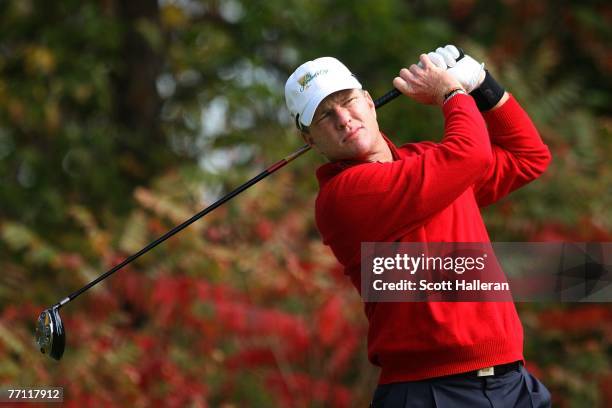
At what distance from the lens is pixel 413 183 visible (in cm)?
264

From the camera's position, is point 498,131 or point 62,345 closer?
point 498,131

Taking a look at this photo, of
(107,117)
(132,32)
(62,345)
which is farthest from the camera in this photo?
(107,117)

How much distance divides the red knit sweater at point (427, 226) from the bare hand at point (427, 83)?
7 centimetres

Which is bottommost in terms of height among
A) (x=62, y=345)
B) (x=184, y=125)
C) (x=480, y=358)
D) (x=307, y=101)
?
(x=480, y=358)

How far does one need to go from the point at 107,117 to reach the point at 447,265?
22.2 feet

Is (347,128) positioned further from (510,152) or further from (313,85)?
(510,152)

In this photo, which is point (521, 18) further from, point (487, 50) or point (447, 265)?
point (447, 265)

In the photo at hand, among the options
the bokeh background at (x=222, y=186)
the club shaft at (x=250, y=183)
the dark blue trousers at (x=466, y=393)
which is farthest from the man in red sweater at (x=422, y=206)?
the bokeh background at (x=222, y=186)

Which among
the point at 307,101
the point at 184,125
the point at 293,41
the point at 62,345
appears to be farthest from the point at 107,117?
the point at 307,101

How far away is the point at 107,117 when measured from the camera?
909cm

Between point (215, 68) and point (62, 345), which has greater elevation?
point (215, 68)

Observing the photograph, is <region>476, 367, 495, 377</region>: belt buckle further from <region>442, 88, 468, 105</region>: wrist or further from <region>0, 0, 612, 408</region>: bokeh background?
<region>0, 0, 612, 408</region>: bokeh background

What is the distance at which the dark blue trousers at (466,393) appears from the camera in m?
2.76

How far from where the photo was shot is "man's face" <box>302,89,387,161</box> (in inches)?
113
